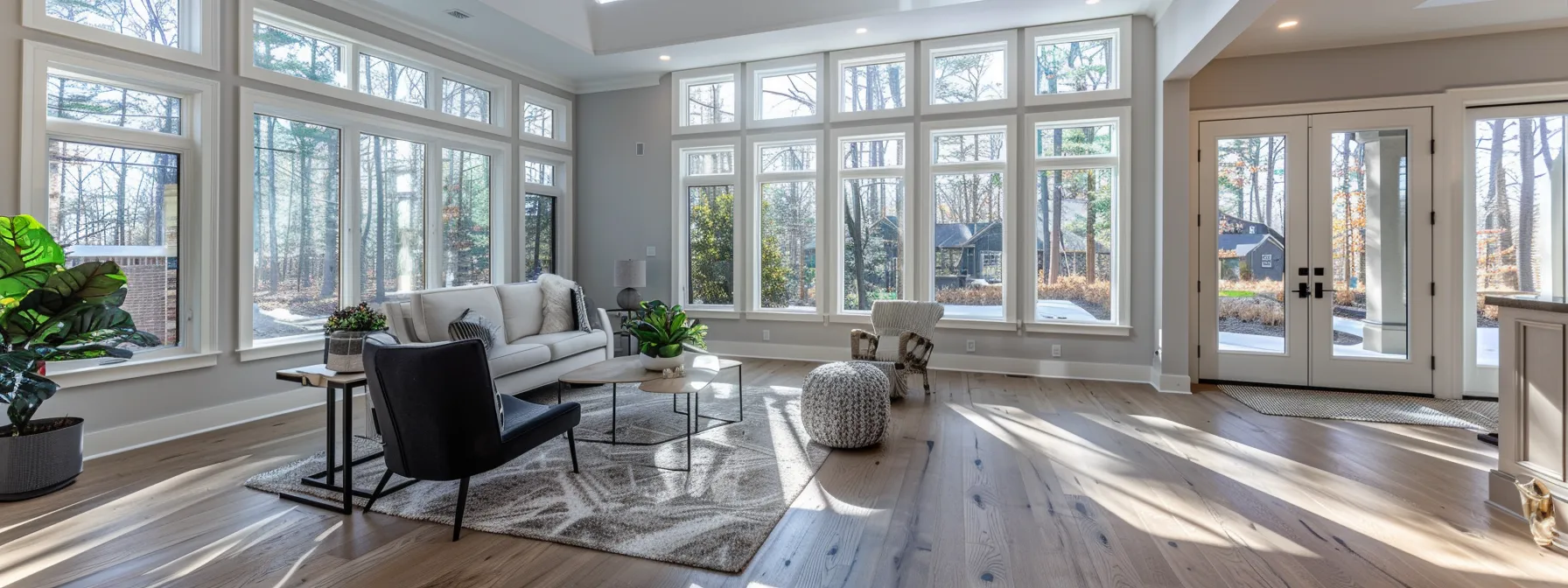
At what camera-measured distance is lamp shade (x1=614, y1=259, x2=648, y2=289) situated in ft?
21.8

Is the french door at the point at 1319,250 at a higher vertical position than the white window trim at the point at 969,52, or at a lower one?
lower

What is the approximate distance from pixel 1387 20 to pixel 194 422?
28.1ft

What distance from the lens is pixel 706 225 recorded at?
7070 millimetres

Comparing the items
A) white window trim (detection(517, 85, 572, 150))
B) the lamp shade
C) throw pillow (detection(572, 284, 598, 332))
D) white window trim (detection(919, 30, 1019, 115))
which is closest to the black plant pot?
throw pillow (detection(572, 284, 598, 332))

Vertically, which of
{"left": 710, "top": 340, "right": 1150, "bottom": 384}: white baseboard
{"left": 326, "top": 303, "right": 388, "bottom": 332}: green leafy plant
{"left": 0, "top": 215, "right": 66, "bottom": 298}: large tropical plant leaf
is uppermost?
{"left": 0, "top": 215, "right": 66, "bottom": 298}: large tropical plant leaf

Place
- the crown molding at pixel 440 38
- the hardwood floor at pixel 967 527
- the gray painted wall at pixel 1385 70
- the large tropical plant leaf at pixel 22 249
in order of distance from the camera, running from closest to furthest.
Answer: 1. the hardwood floor at pixel 967 527
2. the large tropical plant leaf at pixel 22 249
3. the gray painted wall at pixel 1385 70
4. the crown molding at pixel 440 38

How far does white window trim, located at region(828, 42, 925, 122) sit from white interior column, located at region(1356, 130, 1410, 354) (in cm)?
366

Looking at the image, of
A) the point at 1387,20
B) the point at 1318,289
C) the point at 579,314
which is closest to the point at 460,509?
the point at 579,314

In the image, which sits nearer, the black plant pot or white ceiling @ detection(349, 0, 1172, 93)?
the black plant pot

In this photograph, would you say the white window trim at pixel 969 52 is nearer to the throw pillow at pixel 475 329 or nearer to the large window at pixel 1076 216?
the large window at pixel 1076 216

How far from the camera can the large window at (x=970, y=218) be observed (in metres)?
5.95

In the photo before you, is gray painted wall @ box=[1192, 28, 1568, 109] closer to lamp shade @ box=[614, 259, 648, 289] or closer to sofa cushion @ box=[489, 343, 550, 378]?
lamp shade @ box=[614, 259, 648, 289]

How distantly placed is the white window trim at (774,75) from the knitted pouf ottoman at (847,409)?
3.69 meters

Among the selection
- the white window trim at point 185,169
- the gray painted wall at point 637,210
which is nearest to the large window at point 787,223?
the gray painted wall at point 637,210
